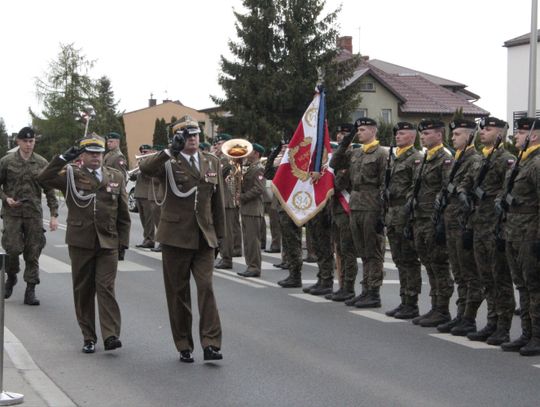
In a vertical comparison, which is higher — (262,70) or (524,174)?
(262,70)

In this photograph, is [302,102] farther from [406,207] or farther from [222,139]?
[406,207]

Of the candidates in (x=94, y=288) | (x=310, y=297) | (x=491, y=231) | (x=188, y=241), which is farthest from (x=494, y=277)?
(x=310, y=297)

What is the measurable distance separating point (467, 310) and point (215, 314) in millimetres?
2970

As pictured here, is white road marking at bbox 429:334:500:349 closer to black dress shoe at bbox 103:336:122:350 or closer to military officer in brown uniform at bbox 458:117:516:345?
military officer in brown uniform at bbox 458:117:516:345

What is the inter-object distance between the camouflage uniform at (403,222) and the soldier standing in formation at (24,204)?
4.03 metres

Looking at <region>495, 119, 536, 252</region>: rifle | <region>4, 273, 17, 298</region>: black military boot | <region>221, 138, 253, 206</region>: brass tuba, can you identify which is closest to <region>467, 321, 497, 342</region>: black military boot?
<region>495, 119, 536, 252</region>: rifle

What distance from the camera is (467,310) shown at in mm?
Answer: 10641

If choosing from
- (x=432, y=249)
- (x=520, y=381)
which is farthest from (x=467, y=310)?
(x=520, y=381)

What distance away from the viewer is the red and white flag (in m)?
13.6

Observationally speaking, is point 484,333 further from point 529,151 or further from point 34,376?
point 34,376

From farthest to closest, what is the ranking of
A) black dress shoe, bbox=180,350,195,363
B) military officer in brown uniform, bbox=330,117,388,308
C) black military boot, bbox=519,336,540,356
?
military officer in brown uniform, bbox=330,117,388,308 < black military boot, bbox=519,336,540,356 < black dress shoe, bbox=180,350,195,363

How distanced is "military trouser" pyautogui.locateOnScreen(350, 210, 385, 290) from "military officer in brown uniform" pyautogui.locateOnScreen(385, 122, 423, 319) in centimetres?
58

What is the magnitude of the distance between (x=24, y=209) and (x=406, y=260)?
15.3 feet

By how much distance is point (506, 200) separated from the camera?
9523mm
